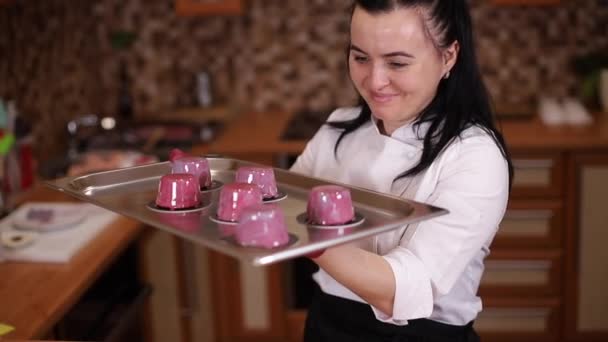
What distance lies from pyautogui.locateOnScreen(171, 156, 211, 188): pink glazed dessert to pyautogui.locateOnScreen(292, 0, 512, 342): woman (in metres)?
0.31

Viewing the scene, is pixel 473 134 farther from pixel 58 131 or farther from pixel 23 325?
pixel 58 131

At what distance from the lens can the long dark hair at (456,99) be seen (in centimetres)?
139

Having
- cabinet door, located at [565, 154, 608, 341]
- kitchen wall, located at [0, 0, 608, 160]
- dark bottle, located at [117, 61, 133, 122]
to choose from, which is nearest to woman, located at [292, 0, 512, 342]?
cabinet door, located at [565, 154, 608, 341]

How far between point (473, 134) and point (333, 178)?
344 millimetres

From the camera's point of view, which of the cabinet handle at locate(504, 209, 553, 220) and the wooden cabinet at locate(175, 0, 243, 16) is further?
the wooden cabinet at locate(175, 0, 243, 16)

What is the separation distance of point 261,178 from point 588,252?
1.85 meters

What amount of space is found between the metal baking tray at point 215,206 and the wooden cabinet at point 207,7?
5.31 ft

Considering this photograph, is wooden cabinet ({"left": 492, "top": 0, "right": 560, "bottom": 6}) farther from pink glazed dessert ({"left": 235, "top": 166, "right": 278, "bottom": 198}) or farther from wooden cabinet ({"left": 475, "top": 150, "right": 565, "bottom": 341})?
pink glazed dessert ({"left": 235, "top": 166, "right": 278, "bottom": 198})

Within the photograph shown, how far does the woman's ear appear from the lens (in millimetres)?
1404

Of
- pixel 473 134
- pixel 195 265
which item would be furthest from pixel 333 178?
pixel 195 265

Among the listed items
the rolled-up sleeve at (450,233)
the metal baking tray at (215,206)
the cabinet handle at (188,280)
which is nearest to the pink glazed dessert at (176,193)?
the metal baking tray at (215,206)

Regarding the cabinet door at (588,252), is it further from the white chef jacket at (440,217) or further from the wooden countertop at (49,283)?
the wooden countertop at (49,283)

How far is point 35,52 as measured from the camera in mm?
2779

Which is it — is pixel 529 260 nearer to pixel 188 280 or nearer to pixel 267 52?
pixel 188 280
